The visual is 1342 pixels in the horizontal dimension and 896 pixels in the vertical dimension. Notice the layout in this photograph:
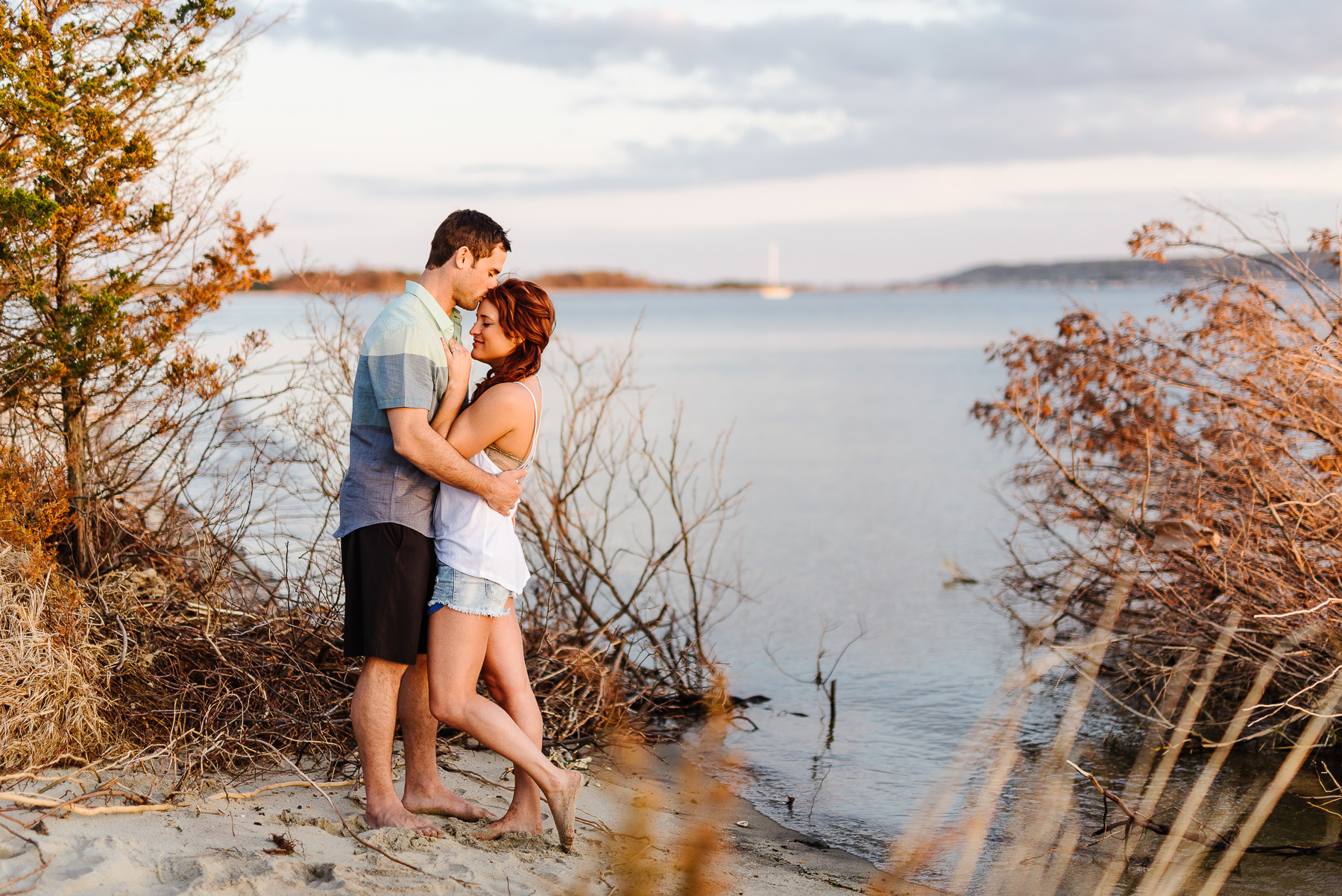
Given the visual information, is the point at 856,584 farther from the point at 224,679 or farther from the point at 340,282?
the point at 224,679

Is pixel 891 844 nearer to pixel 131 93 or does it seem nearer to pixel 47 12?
pixel 131 93

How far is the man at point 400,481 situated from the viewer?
12.8 ft

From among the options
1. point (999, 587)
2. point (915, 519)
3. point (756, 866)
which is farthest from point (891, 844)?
point (915, 519)

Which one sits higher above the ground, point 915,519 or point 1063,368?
point 1063,368

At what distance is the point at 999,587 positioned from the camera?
10836mm

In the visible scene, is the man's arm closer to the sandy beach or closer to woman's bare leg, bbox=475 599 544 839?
woman's bare leg, bbox=475 599 544 839

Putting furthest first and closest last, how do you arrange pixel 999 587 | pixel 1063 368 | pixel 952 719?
1. pixel 999 587
2. pixel 1063 368
3. pixel 952 719

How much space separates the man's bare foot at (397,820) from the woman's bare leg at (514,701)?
0.60ft

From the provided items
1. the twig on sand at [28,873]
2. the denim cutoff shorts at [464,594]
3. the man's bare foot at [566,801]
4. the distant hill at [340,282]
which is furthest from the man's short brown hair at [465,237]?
the distant hill at [340,282]

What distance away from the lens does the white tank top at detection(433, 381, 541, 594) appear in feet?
13.2

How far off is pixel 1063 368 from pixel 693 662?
3649mm

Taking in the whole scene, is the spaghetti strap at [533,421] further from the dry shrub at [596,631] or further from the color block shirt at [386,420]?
the dry shrub at [596,631]

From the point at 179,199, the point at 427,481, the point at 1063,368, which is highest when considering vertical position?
the point at 179,199

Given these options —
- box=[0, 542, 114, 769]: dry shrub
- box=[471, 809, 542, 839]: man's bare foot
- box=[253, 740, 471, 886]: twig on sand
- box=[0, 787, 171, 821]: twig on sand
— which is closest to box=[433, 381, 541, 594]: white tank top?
box=[471, 809, 542, 839]: man's bare foot
